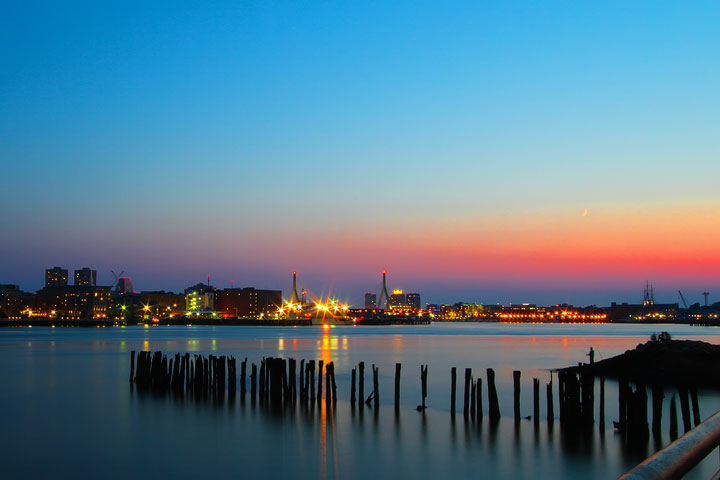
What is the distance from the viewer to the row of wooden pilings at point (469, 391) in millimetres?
19062

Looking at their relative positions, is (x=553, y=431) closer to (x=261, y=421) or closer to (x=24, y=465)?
(x=261, y=421)

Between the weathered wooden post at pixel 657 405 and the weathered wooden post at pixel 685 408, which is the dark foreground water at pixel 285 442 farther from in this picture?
the weathered wooden post at pixel 685 408

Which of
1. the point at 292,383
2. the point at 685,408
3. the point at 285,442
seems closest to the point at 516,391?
the point at 685,408

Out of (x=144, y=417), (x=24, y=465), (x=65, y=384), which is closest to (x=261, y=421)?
(x=144, y=417)

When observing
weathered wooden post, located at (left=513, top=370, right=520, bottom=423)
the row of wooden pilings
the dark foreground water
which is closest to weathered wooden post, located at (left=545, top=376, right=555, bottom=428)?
the row of wooden pilings

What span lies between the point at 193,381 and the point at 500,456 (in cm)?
1626

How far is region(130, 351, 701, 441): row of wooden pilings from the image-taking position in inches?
750

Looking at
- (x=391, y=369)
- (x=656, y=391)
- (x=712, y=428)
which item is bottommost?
(x=391, y=369)

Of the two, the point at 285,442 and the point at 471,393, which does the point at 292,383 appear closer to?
the point at 285,442

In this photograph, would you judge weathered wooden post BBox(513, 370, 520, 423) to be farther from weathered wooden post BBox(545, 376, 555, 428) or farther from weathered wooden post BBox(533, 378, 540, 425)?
weathered wooden post BBox(545, 376, 555, 428)

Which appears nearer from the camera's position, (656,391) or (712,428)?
(712,428)

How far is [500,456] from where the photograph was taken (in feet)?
60.3

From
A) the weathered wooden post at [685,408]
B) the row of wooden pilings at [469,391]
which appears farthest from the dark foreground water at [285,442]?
the weathered wooden post at [685,408]

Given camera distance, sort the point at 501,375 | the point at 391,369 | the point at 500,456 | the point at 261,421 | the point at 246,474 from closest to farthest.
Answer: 1. the point at 246,474
2. the point at 500,456
3. the point at 261,421
4. the point at 501,375
5. the point at 391,369
